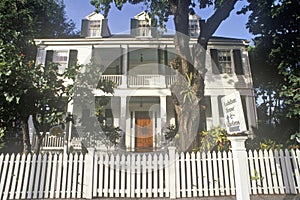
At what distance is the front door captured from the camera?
38.8 feet

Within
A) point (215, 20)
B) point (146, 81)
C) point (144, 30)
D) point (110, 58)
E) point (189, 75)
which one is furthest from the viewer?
point (144, 30)

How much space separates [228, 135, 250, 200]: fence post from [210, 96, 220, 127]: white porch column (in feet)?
24.0

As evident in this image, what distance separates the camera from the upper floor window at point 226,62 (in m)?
12.0

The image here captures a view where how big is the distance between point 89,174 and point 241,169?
335 cm

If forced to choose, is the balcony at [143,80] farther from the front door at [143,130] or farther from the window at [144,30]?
the window at [144,30]

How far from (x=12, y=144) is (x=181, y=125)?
22.5 ft

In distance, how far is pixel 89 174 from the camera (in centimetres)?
478

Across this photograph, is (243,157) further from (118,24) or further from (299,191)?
(118,24)

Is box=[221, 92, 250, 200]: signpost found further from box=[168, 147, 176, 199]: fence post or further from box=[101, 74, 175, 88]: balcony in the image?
box=[101, 74, 175, 88]: balcony

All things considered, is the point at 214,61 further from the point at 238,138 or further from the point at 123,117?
the point at 238,138

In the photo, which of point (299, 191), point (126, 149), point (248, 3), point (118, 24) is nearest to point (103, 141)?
point (126, 149)

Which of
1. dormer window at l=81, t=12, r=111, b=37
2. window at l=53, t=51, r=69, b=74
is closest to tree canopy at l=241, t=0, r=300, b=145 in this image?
dormer window at l=81, t=12, r=111, b=37

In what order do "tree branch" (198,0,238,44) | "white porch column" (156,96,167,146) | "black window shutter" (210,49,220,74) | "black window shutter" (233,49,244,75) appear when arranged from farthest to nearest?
"black window shutter" (210,49,220,74) < "black window shutter" (233,49,244,75) < "white porch column" (156,96,167,146) < "tree branch" (198,0,238,44)

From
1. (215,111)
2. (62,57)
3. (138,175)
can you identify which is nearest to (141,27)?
(62,57)
